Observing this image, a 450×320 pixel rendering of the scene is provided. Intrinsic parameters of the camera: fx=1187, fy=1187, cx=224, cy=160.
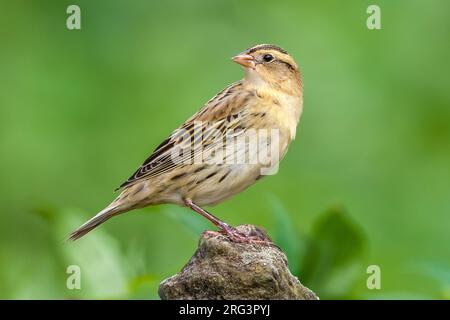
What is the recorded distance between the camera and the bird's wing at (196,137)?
29.2 ft

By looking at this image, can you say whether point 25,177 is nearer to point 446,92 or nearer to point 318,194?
point 318,194

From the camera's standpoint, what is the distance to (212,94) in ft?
46.8

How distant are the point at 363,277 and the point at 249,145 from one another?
58.3 inches

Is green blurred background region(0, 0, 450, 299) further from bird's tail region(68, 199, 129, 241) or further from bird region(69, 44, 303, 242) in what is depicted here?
bird's tail region(68, 199, 129, 241)

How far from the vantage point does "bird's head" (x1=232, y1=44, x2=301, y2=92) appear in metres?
9.27

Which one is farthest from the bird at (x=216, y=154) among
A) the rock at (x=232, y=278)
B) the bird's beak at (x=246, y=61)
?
the rock at (x=232, y=278)

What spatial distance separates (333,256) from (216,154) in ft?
3.83

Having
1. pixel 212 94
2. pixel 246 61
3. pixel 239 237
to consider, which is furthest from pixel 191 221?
pixel 212 94

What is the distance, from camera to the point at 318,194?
1402 cm

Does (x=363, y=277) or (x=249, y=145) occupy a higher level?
(x=249, y=145)

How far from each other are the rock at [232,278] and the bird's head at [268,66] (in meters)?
2.25

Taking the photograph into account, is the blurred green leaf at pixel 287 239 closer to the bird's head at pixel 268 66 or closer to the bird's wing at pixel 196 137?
the bird's wing at pixel 196 137

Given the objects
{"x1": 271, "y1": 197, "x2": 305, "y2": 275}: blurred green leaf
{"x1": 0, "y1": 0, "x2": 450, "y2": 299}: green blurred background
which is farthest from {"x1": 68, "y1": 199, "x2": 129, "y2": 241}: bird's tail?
{"x1": 0, "y1": 0, "x2": 450, "y2": 299}: green blurred background

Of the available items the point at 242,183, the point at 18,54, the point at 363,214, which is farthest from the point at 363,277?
the point at 18,54
